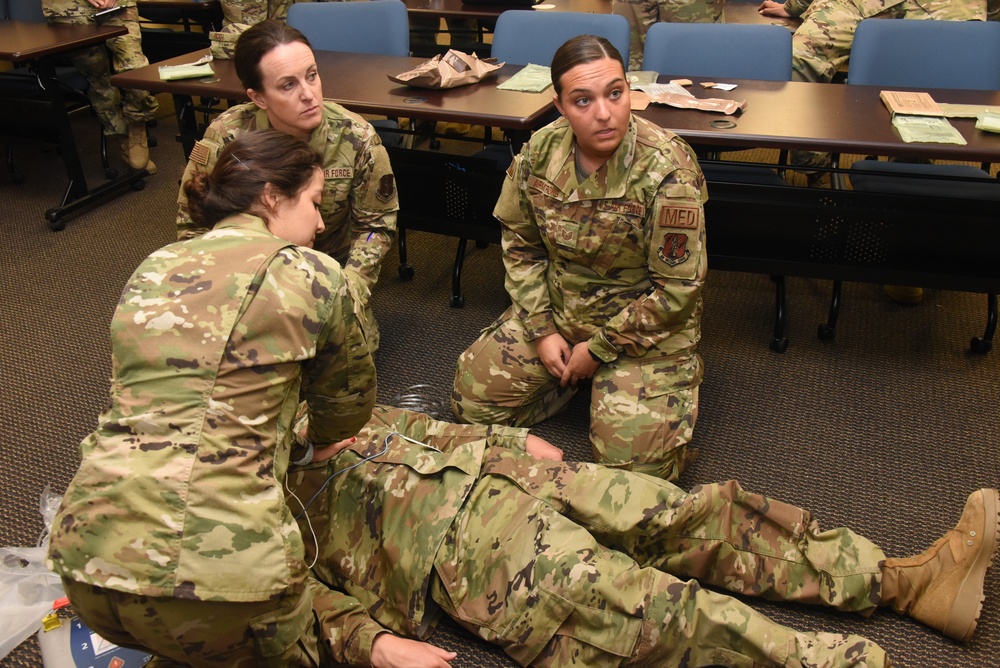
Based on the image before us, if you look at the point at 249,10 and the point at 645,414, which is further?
the point at 249,10

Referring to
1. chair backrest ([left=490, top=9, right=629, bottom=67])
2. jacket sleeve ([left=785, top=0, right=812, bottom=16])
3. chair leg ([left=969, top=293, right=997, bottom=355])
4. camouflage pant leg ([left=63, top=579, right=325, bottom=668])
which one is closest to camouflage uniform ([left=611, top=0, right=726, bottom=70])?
jacket sleeve ([left=785, top=0, right=812, bottom=16])

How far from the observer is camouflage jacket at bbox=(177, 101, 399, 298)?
90.5 inches

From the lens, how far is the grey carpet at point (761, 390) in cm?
193

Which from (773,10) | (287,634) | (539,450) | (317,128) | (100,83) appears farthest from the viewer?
(100,83)

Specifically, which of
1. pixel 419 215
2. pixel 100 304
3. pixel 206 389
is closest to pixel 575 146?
pixel 419 215

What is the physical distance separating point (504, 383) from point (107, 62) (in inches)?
116

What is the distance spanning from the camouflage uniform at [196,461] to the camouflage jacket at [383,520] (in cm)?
24

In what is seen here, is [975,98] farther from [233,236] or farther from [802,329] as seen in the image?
[233,236]

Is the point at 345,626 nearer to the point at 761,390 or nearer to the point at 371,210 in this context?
the point at 371,210

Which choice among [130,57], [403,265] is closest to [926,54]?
[403,265]

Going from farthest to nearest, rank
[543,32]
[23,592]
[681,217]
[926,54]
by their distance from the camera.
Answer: [543,32] → [926,54] → [681,217] → [23,592]

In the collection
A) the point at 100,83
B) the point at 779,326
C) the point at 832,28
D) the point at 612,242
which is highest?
the point at 832,28

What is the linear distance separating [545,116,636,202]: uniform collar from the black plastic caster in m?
1.39

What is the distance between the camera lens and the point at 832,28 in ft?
10.6
